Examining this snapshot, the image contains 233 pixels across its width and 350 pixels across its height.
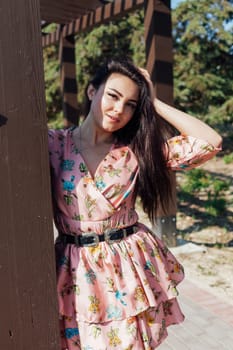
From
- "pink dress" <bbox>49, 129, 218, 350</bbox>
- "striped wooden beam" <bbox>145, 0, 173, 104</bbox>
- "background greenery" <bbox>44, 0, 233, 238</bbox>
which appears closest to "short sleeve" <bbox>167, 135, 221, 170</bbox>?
"pink dress" <bbox>49, 129, 218, 350</bbox>

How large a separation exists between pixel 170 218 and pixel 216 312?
1283mm

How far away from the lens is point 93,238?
141cm

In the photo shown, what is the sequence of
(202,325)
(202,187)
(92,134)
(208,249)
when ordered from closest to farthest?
(92,134) → (202,325) → (208,249) → (202,187)

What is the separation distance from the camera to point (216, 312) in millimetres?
3008

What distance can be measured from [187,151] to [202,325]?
5.50 feet

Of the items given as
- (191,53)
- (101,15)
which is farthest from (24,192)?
(191,53)

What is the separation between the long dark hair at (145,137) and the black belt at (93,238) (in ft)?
0.62

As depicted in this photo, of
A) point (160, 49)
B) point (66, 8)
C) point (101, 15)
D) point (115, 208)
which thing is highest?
point (66, 8)

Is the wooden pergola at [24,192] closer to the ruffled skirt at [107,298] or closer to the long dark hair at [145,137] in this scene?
the ruffled skirt at [107,298]

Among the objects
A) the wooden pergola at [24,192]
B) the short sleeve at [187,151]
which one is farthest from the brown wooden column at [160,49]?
the wooden pergola at [24,192]

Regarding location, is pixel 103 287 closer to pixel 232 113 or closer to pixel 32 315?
pixel 32 315

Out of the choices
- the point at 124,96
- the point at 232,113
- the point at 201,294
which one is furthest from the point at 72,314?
the point at 232,113

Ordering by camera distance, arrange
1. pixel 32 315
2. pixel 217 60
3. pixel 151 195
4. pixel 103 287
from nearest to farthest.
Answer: pixel 32 315 → pixel 103 287 → pixel 151 195 → pixel 217 60

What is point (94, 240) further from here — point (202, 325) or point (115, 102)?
point (202, 325)
